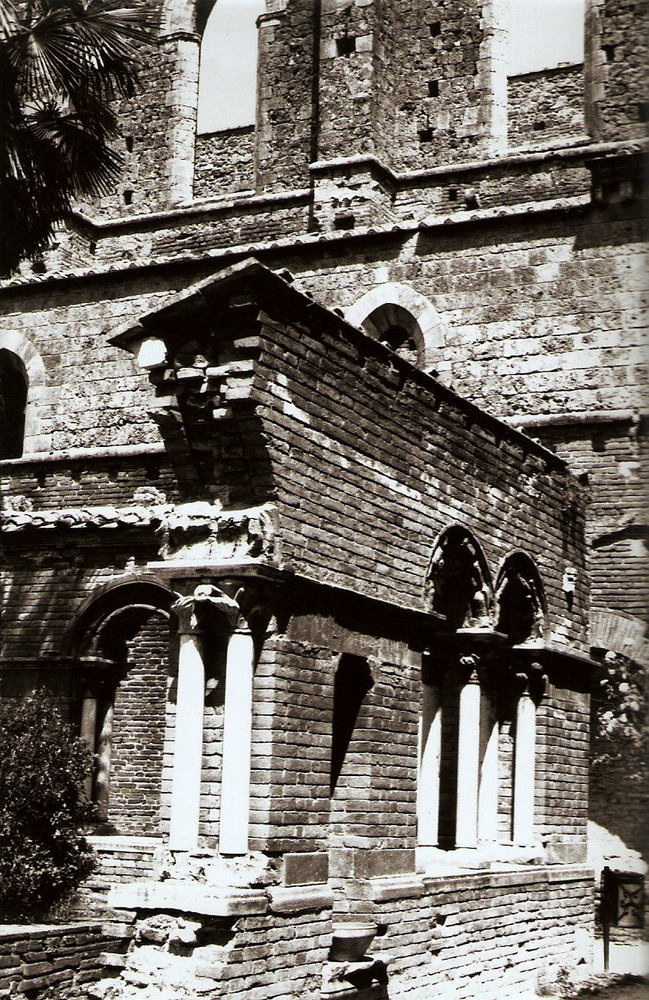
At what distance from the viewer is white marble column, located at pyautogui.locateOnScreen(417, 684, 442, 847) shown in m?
10.3

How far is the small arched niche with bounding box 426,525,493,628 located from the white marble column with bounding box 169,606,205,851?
2.76 m

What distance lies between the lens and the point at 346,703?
874cm

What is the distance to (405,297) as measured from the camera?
15.4 meters

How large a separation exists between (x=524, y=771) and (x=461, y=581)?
2189 millimetres

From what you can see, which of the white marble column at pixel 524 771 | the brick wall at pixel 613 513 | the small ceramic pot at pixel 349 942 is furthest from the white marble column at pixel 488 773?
the small ceramic pot at pixel 349 942

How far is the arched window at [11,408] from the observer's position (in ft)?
60.3

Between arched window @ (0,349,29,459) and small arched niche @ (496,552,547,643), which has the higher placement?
arched window @ (0,349,29,459)

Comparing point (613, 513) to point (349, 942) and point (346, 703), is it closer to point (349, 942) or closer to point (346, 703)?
point (346, 703)

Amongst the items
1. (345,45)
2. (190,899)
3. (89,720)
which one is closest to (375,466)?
(190,899)

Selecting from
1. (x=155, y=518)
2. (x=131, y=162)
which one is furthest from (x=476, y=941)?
(x=131, y=162)

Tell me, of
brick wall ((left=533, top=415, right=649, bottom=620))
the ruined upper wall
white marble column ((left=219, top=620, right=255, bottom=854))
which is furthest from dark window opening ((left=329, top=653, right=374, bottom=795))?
the ruined upper wall

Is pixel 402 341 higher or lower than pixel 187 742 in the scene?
higher

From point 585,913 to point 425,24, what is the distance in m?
11.7

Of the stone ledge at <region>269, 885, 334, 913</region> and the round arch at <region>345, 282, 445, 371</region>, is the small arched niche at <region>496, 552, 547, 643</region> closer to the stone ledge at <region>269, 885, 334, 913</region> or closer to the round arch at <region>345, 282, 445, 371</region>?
the stone ledge at <region>269, 885, 334, 913</region>
